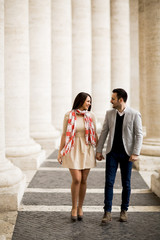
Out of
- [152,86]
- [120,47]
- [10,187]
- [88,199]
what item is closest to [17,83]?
[152,86]

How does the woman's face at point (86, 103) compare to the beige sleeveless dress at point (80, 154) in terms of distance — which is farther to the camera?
the woman's face at point (86, 103)

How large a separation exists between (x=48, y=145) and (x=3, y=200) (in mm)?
17991

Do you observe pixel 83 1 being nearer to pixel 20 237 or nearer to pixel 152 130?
pixel 152 130

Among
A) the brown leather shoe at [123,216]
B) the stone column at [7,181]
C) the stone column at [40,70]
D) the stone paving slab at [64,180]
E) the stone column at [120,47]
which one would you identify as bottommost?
the brown leather shoe at [123,216]

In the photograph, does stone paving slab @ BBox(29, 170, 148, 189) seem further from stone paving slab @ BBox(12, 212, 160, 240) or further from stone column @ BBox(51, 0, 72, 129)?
stone column @ BBox(51, 0, 72, 129)

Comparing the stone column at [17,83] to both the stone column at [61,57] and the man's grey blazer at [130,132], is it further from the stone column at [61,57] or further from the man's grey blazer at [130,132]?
the stone column at [61,57]

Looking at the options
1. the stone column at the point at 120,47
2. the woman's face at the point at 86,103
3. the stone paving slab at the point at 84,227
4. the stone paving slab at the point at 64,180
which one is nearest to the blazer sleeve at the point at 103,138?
the woman's face at the point at 86,103

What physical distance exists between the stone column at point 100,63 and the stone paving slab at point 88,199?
129ft

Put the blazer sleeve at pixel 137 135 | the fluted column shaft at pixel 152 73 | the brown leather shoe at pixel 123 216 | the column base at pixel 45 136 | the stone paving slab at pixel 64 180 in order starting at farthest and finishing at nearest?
1. the column base at pixel 45 136
2. the fluted column shaft at pixel 152 73
3. the stone paving slab at pixel 64 180
4. the brown leather shoe at pixel 123 216
5. the blazer sleeve at pixel 137 135

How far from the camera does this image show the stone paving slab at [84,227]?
11820mm

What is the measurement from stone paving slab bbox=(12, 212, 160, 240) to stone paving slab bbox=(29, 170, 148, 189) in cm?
504

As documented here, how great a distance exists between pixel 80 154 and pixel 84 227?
2.59 m

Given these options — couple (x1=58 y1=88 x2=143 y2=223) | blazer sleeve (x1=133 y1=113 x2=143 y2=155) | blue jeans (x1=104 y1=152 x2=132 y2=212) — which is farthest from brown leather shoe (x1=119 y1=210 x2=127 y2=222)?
blazer sleeve (x1=133 y1=113 x2=143 y2=155)

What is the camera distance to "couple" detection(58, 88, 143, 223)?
12.6m
